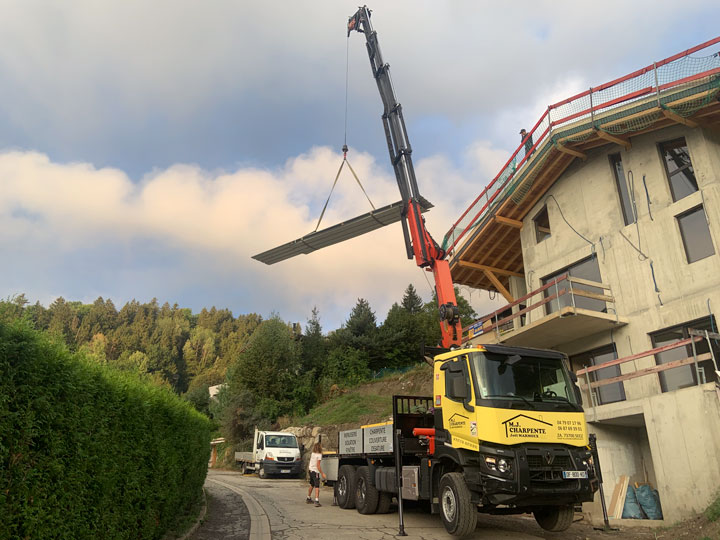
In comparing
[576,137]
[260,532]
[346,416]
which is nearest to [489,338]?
[576,137]

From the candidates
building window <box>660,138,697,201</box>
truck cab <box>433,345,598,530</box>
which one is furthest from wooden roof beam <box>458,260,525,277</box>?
truck cab <box>433,345,598,530</box>

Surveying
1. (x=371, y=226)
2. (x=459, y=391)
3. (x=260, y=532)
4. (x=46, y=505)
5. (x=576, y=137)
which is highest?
(x=576, y=137)

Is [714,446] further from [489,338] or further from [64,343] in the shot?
[64,343]

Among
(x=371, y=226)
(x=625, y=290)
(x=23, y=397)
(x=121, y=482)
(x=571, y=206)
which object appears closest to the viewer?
(x=23, y=397)

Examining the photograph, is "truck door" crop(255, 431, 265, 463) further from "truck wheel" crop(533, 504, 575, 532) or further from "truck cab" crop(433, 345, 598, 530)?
"truck wheel" crop(533, 504, 575, 532)

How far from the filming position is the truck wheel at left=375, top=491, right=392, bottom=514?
1155 centimetres

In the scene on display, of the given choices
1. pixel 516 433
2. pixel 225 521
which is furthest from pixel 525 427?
pixel 225 521

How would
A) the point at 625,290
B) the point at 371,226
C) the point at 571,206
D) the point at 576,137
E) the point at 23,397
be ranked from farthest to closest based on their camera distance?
1. the point at 371,226
2. the point at 571,206
3. the point at 576,137
4. the point at 625,290
5. the point at 23,397

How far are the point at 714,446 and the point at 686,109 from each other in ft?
27.4

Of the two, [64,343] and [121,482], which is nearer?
[64,343]

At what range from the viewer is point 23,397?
401cm

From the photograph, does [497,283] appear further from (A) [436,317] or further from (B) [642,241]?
(A) [436,317]

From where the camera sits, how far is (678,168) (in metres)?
13.8

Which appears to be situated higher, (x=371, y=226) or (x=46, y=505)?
(x=371, y=226)
